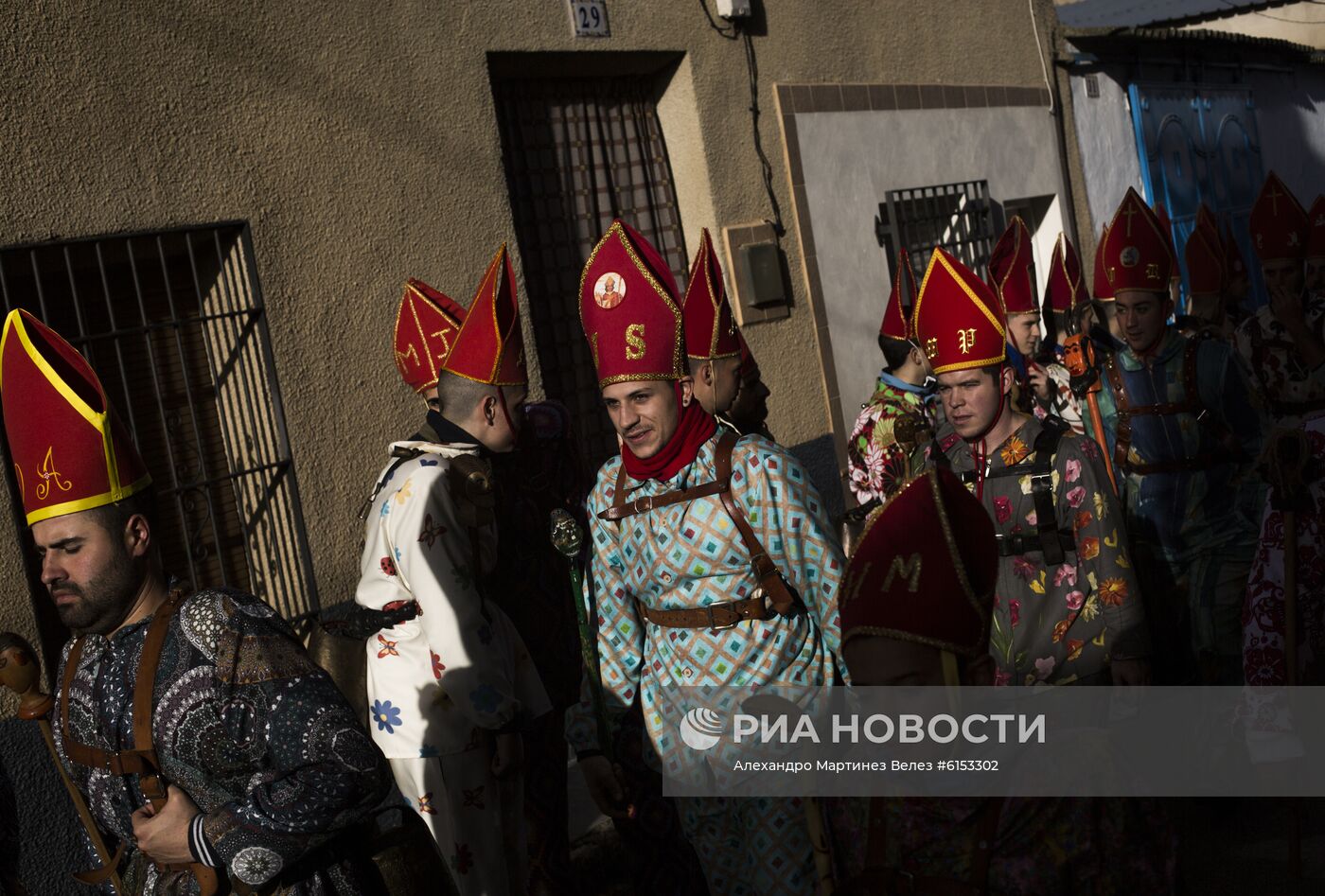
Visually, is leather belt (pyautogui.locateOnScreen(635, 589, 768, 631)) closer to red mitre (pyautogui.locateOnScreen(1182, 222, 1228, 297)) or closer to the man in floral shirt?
the man in floral shirt

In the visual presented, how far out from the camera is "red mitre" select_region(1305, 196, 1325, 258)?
21.3 feet

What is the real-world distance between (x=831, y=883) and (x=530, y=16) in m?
5.75

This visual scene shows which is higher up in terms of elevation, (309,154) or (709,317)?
(309,154)

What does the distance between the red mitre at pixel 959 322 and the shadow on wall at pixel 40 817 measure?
3.48 m

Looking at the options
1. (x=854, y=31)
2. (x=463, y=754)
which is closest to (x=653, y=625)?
(x=463, y=754)

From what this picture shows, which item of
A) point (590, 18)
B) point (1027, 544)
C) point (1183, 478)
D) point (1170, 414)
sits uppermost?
point (590, 18)

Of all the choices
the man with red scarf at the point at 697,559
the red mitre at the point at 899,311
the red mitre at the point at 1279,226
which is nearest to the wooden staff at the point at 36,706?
the man with red scarf at the point at 697,559

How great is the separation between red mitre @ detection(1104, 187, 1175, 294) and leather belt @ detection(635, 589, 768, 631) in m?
3.61

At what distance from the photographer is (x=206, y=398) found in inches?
260

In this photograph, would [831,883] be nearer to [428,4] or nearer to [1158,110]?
[428,4]

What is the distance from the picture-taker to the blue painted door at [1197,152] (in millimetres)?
15531

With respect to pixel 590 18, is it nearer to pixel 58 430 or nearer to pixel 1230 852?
pixel 1230 852

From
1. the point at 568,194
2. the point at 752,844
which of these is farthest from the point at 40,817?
the point at 568,194

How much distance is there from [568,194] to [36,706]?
6161 mm
